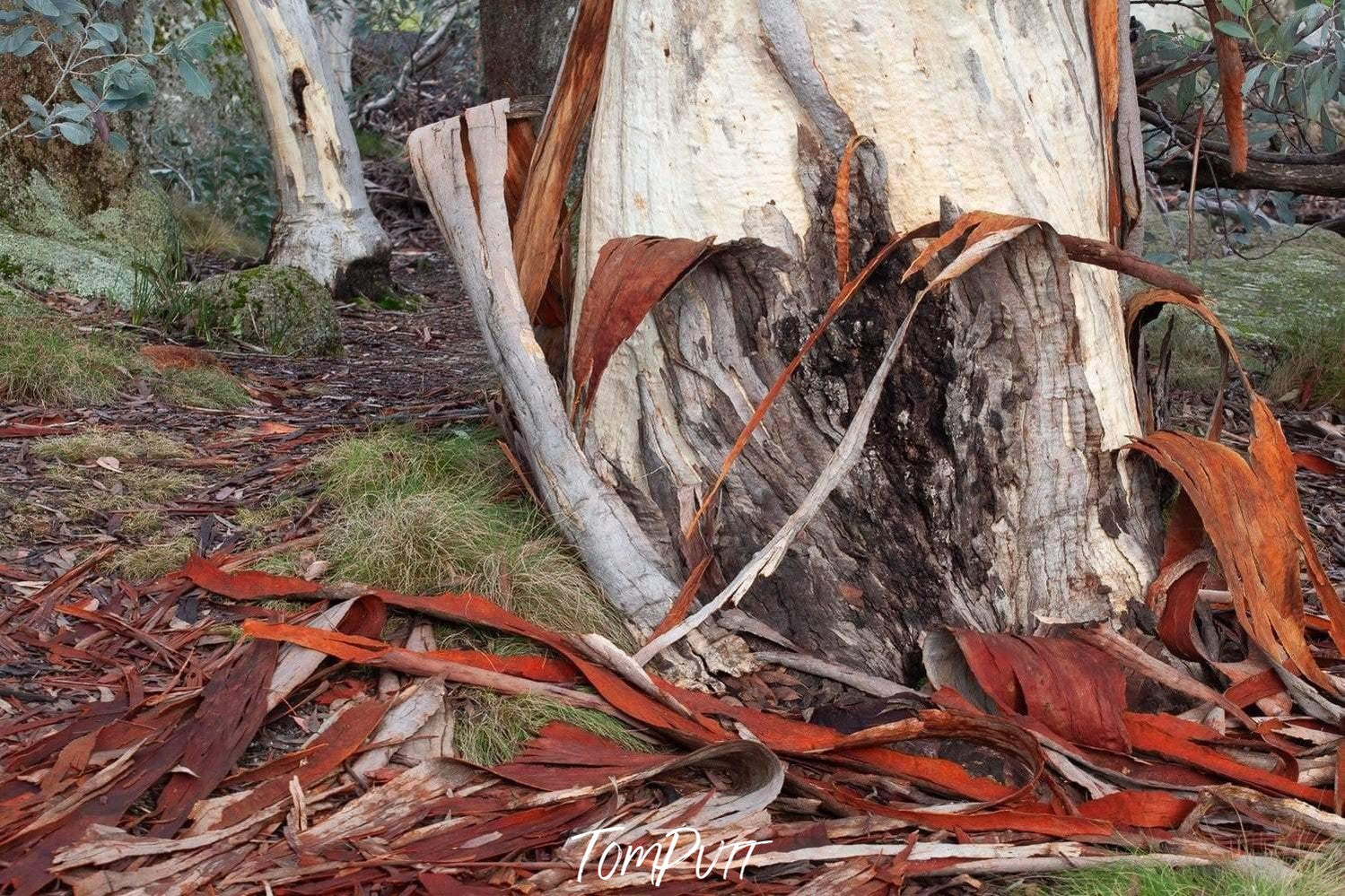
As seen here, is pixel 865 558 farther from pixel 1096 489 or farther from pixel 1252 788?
pixel 1252 788

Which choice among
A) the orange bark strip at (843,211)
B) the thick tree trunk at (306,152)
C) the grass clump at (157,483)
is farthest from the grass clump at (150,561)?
the thick tree trunk at (306,152)

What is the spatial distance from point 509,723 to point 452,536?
570 mm

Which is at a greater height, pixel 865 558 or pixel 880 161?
pixel 880 161

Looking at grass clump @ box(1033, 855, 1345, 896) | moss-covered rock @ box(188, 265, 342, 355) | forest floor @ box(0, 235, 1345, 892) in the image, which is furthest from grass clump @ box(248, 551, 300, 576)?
moss-covered rock @ box(188, 265, 342, 355)

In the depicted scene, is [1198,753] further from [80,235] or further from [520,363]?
[80,235]

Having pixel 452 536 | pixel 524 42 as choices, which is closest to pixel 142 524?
pixel 452 536

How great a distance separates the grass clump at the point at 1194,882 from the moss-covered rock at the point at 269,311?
3717 mm

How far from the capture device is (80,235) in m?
5.23

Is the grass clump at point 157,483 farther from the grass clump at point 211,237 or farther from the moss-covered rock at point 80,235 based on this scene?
the grass clump at point 211,237

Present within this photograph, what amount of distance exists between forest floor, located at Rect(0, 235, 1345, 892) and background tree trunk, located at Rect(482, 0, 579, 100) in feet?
4.65

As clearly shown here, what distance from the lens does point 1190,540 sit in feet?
8.27

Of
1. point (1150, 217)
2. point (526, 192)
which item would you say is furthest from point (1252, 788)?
point (1150, 217)

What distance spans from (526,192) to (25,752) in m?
1.66

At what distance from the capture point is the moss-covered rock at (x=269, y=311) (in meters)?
4.69
